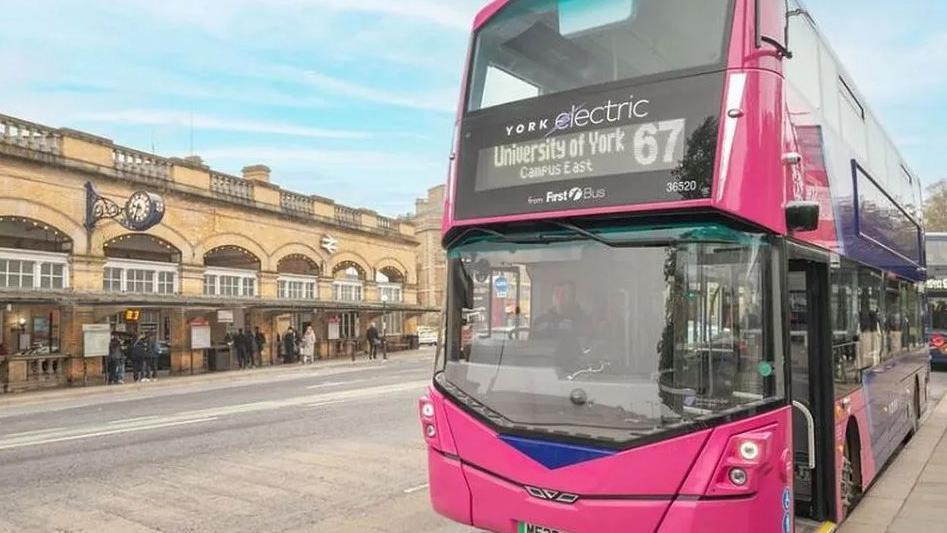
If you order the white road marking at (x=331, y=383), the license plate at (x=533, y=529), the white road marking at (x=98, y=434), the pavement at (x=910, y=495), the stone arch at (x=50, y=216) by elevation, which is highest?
the stone arch at (x=50, y=216)

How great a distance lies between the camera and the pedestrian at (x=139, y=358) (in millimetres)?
25188

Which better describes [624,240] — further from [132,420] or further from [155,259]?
[155,259]

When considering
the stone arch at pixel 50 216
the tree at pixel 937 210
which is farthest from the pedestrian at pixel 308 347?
the tree at pixel 937 210

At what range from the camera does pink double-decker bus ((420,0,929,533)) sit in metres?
4.05

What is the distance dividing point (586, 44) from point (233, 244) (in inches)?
1162

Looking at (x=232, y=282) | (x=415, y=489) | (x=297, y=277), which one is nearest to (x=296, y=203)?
(x=297, y=277)

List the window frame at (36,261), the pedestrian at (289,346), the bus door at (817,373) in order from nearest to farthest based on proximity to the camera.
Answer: the bus door at (817,373), the window frame at (36,261), the pedestrian at (289,346)

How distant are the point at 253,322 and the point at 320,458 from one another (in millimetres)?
25634

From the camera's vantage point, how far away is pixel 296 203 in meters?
37.2

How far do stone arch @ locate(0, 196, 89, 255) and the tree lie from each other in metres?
65.5

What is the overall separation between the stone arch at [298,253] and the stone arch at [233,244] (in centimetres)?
52

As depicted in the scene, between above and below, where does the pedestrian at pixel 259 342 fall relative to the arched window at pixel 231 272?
below

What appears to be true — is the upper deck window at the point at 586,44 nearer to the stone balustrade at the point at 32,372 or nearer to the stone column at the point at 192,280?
the stone balustrade at the point at 32,372

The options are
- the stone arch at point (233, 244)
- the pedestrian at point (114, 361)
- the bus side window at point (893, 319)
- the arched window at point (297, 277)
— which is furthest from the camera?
the arched window at point (297, 277)
